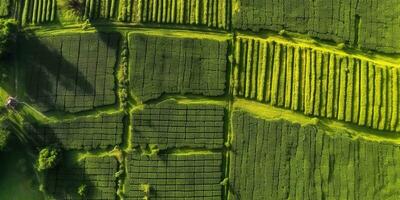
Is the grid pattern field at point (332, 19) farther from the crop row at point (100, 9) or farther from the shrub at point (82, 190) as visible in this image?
the shrub at point (82, 190)

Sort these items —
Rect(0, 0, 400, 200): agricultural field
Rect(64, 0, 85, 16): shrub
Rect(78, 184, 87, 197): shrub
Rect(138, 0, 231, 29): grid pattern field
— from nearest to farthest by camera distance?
Rect(78, 184, 87, 197): shrub
Rect(0, 0, 400, 200): agricultural field
Rect(64, 0, 85, 16): shrub
Rect(138, 0, 231, 29): grid pattern field

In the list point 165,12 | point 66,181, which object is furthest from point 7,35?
point 165,12

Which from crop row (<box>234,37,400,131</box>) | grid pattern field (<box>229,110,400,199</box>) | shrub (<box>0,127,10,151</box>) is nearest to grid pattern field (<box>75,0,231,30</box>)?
crop row (<box>234,37,400,131</box>)

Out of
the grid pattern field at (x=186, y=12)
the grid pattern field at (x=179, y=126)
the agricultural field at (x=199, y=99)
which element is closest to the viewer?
the agricultural field at (x=199, y=99)

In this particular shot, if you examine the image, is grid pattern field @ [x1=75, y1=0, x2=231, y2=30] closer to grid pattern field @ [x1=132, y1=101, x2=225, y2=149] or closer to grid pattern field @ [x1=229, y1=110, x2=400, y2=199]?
grid pattern field @ [x1=132, y1=101, x2=225, y2=149]

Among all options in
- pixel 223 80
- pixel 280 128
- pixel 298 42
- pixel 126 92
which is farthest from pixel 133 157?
pixel 298 42

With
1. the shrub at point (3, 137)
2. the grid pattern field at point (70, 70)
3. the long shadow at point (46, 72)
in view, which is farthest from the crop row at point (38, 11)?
the shrub at point (3, 137)
